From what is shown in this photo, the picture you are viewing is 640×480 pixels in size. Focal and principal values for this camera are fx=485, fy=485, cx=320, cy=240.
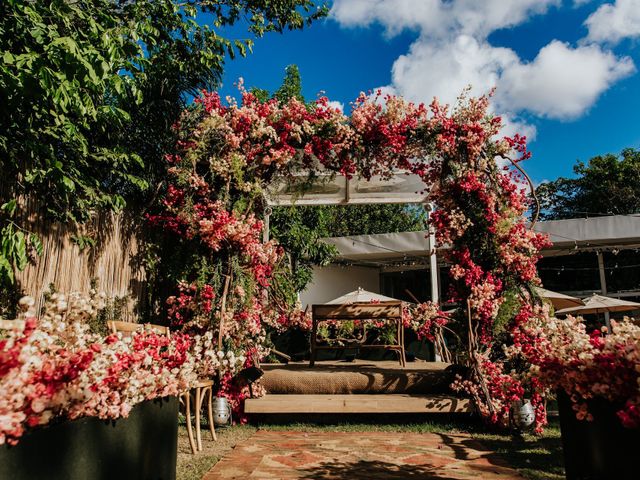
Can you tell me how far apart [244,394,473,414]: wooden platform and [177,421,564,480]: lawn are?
157 mm

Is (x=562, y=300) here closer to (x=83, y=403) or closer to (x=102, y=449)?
(x=102, y=449)

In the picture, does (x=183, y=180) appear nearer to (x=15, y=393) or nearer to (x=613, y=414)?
(x=15, y=393)

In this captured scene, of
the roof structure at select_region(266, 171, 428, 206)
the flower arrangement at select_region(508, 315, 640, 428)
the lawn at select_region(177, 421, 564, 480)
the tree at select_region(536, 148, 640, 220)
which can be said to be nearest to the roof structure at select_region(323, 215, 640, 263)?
the roof structure at select_region(266, 171, 428, 206)

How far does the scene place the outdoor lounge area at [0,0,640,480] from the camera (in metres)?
1.90

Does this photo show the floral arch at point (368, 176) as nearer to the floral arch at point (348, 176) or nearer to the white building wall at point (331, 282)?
the floral arch at point (348, 176)

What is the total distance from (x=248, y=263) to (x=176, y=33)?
284cm

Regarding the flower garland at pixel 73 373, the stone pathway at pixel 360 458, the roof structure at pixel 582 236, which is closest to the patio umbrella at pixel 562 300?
the roof structure at pixel 582 236

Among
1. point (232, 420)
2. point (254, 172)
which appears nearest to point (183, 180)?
point (254, 172)

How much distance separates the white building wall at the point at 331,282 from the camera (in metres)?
13.9

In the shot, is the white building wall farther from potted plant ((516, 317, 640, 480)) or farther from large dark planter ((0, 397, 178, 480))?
potted plant ((516, 317, 640, 480))

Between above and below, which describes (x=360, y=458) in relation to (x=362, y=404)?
below

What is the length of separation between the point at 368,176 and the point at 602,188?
18.7m

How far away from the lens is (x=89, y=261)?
4332 millimetres

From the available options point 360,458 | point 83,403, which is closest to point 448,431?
point 360,458
